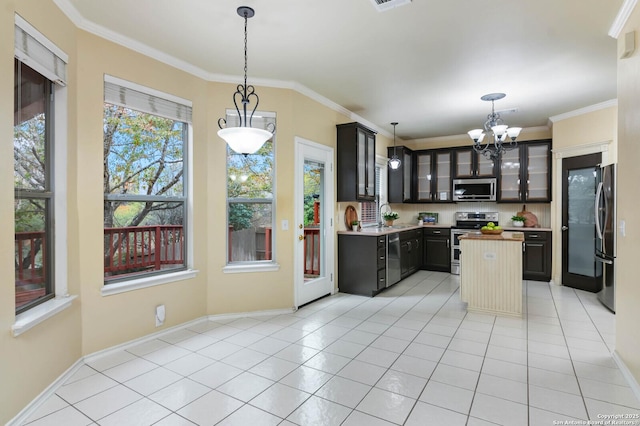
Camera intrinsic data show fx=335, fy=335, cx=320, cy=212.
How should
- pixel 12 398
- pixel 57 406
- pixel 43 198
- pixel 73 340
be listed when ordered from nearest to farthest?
pixel 12 398 → pixel 57 406 → pixel 43 198 → pixel 73 340

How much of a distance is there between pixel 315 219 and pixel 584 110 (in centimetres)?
435

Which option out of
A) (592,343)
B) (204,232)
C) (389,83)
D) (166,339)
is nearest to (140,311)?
(166,339)

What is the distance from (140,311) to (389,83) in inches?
142

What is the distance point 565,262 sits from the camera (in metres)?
5.30

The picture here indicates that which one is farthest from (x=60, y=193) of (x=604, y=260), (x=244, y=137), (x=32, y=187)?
(x=604, y=260)

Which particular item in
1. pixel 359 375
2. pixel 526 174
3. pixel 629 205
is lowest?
pixel 359 375

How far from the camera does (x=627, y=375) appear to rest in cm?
242

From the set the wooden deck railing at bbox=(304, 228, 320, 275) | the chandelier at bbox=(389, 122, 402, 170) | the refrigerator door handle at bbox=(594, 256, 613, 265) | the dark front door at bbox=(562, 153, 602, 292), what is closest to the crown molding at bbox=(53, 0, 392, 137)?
the chandelier at bbox=(389, 122, 402, 170)

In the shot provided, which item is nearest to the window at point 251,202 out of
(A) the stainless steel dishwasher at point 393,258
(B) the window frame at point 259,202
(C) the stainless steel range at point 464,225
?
(B) the window frame at point 259,202

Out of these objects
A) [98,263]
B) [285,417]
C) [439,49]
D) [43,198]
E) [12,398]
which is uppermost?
[439,49]

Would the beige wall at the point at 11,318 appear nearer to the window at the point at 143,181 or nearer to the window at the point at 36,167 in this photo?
the window at the point at 36,167

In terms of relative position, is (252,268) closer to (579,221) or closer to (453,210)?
(453,210)

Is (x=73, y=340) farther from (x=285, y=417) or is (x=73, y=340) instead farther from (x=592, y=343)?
Answer: (x=592, y=343)

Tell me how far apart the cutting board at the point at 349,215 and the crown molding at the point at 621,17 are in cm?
351
